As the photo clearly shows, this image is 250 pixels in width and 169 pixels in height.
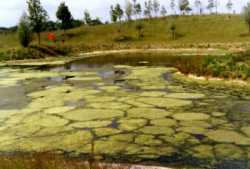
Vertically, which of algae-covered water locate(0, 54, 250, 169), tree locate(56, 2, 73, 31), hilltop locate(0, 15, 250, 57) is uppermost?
tree locate(56, 2, 73, 31)

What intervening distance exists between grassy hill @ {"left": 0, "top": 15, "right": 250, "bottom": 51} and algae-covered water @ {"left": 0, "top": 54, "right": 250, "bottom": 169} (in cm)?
3958

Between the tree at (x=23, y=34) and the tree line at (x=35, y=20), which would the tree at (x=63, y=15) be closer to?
the tree line at (x=35, y=20)

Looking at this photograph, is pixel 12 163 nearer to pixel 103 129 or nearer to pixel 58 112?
pixel 103 129

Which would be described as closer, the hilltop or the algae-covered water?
the algae-covered water

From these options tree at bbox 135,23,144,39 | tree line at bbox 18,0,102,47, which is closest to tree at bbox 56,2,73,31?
tree line at bbox 18,0,102,47

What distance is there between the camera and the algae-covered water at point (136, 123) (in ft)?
28.2

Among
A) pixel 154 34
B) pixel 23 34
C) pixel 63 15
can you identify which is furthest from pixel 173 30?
pixel 23 34

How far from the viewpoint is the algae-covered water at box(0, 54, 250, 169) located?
859 cm

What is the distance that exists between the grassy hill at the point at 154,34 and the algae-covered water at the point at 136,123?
39.6m

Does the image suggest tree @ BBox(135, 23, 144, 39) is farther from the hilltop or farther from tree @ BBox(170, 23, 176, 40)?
tree @ BBox(170, 23, 176, 40)

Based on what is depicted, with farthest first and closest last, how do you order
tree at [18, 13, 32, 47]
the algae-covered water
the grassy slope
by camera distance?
the grassy slope, tree at [18, 13, 32, 47], the algae-covered water

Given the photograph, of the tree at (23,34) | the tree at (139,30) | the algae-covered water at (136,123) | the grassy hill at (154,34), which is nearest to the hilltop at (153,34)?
the grassy hill at (154,34)

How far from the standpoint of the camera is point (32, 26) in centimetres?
5172

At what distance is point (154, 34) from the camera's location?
230 ft
